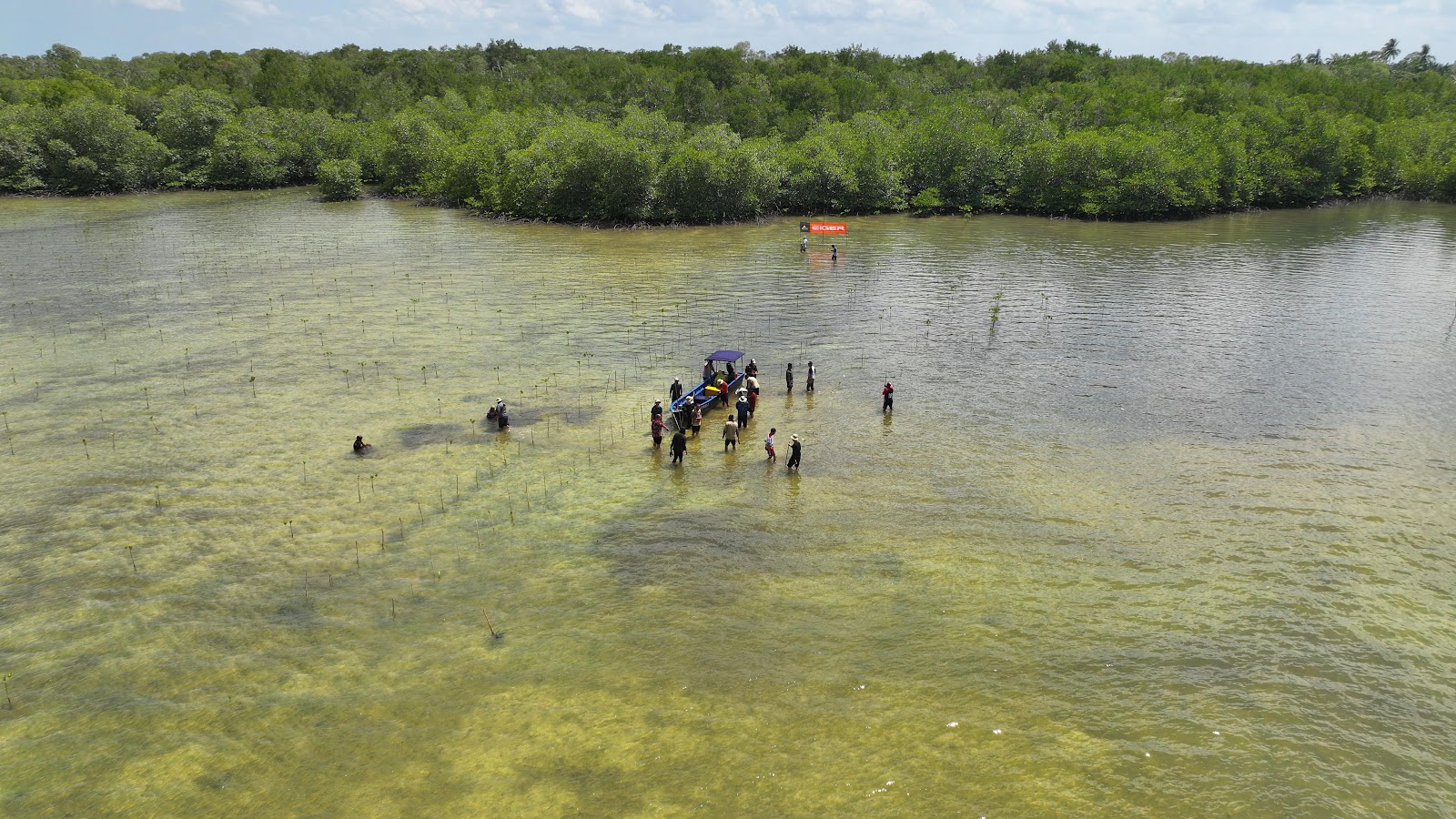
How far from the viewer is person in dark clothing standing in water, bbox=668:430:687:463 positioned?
29.8 meters

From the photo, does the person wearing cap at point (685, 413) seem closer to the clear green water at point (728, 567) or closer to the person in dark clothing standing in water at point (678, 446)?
the clear green water at point (728, 567)

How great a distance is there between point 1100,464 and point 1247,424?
323 inches

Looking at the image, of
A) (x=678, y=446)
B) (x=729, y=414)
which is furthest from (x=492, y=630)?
(x=729, y=414)

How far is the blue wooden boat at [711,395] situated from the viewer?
3241 centimetres

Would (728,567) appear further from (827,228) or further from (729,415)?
(827,228)

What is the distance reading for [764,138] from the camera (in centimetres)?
9750

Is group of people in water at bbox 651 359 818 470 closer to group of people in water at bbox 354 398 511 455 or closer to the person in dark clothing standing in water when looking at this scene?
the person in dark clothing standing in water

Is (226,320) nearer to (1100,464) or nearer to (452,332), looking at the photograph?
(452,332)

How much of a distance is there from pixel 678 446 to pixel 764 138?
7526 centimetres

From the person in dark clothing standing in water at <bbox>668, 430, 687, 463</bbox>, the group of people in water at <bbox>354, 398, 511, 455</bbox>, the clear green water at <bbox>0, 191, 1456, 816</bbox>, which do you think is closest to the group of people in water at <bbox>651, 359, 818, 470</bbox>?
the person in dark clothing standing in water at <bbox>668, 430, 687, 463</bbox>

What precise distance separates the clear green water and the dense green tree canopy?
36074mm

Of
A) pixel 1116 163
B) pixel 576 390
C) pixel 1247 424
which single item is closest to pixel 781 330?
pixel 576 390

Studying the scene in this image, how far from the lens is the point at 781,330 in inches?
1831

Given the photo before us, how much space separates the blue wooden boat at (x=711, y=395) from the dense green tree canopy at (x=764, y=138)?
44.4 m
